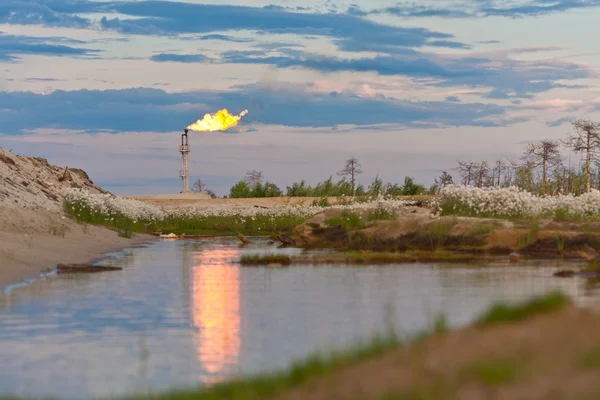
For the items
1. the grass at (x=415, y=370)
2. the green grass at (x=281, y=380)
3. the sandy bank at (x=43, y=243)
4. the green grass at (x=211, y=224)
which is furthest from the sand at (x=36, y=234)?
the grass at (x=415, y=370)

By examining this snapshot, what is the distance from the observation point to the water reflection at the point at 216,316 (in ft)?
33.2

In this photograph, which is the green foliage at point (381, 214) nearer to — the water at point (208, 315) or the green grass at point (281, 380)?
the water at point (208, 315)

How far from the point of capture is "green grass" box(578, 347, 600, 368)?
230 inches

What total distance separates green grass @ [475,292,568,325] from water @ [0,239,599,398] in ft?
4.05

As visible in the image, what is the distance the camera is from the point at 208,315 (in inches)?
551

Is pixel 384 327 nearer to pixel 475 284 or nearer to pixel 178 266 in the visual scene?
pixel 475 284

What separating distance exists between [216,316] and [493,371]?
834 cm

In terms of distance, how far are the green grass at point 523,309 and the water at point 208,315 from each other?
4.05 feet

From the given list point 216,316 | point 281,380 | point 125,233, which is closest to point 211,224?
point 125,233

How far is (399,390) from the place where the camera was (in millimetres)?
5918

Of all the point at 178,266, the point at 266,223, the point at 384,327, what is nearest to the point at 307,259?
the point at 178,266

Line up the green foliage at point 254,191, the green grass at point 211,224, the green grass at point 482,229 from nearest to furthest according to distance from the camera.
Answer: the green grass at point 482,229 < the green grass at point 211,224 < the green foliage at point 254,191

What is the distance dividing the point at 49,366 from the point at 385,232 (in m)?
18.1

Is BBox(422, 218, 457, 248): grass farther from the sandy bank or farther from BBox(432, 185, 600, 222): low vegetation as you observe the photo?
the sandy bank
